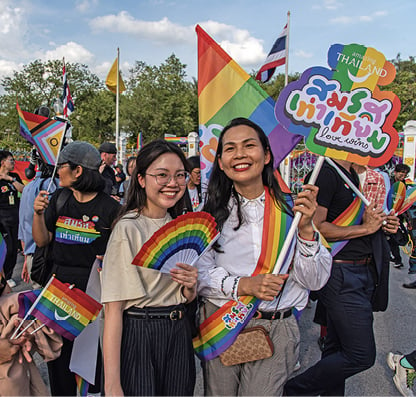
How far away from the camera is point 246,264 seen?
189 cm

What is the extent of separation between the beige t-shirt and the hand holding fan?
0.14 metres

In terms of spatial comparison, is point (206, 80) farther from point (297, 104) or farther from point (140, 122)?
point (140, 122)

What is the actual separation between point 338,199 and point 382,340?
225cm

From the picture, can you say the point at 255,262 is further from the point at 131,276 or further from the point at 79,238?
the point at 79,238

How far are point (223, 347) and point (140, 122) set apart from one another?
3226 cm

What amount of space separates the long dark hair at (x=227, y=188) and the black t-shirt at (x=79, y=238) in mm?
840

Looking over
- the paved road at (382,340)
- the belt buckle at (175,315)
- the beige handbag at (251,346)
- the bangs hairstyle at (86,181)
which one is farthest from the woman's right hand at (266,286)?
the paved road at (382,340)

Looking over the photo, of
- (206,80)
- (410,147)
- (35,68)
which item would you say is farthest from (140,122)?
(206,80)

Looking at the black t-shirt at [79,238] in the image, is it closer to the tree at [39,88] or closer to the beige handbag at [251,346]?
the beige handbag at [251,346]

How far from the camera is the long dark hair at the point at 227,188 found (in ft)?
6.35

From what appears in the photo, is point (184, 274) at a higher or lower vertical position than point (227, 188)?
lower

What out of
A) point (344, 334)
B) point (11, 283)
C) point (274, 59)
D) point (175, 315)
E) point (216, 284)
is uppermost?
point (274, 59)

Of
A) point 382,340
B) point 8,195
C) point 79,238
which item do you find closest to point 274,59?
point 8,195

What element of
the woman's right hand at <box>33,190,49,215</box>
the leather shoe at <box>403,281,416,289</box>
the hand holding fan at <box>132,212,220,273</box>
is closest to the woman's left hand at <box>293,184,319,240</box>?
the hand holding fan at <box>132,212,220,273</box>
